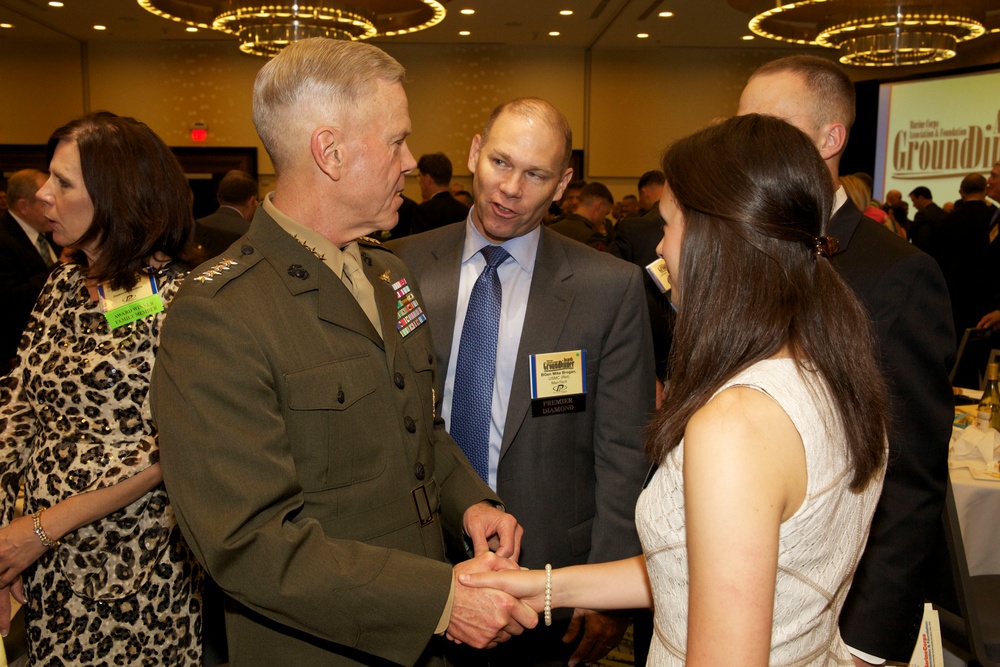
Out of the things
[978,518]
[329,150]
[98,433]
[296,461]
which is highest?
[329,150]

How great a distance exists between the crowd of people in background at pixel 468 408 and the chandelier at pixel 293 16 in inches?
302

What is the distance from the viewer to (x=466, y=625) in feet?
4.80

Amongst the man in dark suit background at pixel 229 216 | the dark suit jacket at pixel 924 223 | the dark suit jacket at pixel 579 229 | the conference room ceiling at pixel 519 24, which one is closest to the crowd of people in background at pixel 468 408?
the man in dark suit background at pixel 229 216

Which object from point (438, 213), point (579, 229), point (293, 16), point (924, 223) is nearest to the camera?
point (579, 229)

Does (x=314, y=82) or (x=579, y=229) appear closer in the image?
(x=314, y=82)

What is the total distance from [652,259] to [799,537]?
3.49 meters

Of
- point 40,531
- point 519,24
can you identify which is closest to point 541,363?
point 40,531

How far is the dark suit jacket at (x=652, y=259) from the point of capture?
13.2ft

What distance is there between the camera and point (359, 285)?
1.69m

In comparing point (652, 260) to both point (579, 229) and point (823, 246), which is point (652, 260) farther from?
point (823, 246)

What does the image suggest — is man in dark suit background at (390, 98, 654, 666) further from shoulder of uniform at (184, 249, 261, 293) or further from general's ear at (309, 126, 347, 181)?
shoulder of uniform at (184, 249, 261, 293)

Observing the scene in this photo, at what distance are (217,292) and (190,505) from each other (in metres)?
0.36

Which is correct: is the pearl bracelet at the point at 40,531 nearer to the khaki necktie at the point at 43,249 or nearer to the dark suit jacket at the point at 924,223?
the khaki necktie at the point at 43,249

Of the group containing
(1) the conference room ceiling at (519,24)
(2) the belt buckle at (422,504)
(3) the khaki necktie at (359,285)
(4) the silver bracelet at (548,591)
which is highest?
(1) the conference room ceiling at (519,24)
